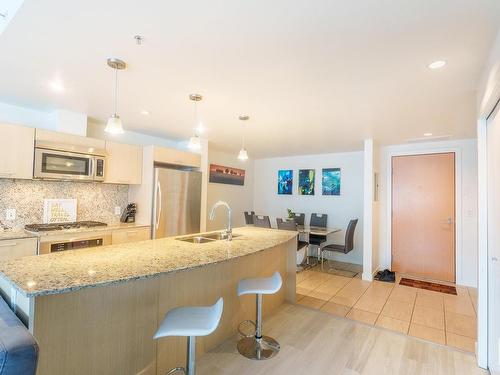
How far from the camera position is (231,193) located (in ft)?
20.6

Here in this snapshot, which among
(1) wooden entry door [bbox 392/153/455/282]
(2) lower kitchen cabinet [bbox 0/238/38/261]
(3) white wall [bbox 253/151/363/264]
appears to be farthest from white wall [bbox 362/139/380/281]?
(2) lower kitchen cabinet [bbox 0/238/38/261]

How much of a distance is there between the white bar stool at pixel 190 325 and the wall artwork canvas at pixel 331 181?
4.65 m

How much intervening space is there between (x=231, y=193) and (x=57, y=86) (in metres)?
4.14

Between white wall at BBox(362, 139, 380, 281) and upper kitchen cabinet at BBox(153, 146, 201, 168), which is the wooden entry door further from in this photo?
upper kitchen cabinet at BBox(153, 146, 201, 168)

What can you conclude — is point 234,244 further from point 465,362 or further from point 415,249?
point 415,249

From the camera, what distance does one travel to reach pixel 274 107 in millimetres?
3008

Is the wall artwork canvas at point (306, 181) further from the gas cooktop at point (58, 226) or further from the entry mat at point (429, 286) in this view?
the gas cooktop at point (58, 226)

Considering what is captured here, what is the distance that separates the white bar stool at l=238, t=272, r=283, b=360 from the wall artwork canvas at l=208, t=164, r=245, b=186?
3.72 meters

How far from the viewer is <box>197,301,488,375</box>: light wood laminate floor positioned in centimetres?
210

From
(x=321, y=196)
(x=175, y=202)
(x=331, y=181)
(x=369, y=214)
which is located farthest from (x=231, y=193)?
(x=369, y=214)

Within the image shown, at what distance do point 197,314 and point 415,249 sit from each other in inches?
176

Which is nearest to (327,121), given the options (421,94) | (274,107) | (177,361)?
(274,107)

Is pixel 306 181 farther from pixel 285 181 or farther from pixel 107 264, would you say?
pixel 107 264

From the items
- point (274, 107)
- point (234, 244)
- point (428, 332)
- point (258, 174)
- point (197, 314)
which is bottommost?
point (428, 332)
